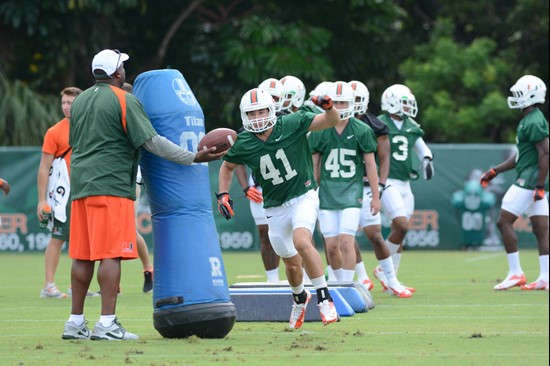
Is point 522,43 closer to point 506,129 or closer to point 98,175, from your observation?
point 506,129

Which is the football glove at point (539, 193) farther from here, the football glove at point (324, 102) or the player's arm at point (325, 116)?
the football glove at point (324, 102)

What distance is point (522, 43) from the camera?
2866 cm

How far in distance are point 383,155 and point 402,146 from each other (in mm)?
1046

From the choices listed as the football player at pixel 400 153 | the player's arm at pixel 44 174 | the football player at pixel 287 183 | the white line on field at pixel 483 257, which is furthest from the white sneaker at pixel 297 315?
the white line on field at pixel 483 257

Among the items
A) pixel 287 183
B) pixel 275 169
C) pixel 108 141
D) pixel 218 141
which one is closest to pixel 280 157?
pixel 275 169

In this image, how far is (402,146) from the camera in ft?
43.3

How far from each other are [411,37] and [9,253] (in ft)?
44.1

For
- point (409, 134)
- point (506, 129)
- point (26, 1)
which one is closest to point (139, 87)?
point (409, 134)

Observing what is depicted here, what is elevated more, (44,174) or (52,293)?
(44,174)

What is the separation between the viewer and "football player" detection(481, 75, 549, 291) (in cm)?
1273

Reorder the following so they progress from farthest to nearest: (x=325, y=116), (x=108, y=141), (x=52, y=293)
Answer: (x=52, y=293), (x=325, y=116), (x=108, y=141)

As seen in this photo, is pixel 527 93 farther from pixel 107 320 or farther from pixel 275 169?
pixel 107 320

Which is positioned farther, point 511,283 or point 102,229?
point 511,283

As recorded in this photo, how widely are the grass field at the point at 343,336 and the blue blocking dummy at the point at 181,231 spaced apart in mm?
170
